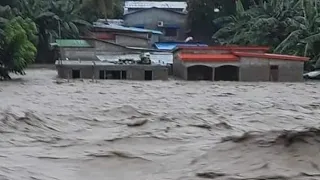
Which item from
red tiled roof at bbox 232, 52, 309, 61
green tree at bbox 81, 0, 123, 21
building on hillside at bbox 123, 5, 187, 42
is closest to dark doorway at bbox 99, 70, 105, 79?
red tiled roof at bbox 232, 52, 309, 61

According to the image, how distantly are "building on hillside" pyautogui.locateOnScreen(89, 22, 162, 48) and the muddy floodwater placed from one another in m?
15.0

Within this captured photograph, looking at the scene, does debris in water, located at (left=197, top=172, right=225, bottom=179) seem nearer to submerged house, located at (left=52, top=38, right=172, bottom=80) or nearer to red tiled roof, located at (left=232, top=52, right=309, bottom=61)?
submerged house, located at (left=52, top=38, right=172, bottom=80)

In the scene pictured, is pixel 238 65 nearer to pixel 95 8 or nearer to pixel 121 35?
pixel 121 35

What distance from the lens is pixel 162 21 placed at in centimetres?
5209

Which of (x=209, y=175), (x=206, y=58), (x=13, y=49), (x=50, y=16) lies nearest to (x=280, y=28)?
(x=206, y=58)

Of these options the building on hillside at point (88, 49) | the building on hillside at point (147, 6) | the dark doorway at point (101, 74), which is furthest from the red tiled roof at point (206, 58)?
the building on hillside at point (147, 6)

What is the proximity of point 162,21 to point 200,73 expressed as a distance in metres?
19.3

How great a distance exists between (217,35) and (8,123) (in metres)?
30.1

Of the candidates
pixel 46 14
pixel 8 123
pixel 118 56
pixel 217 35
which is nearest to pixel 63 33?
pixel 46 14

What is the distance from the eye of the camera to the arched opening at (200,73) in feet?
109

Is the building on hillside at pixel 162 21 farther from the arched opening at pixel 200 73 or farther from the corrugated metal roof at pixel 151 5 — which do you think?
the arched opening at pixel 200 73

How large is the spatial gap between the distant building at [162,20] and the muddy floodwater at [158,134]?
25.1 meters

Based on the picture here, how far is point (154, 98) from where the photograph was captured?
23484mm

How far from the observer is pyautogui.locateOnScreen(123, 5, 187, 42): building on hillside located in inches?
2037
